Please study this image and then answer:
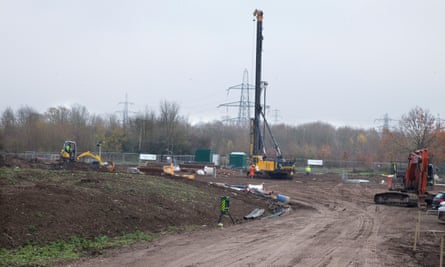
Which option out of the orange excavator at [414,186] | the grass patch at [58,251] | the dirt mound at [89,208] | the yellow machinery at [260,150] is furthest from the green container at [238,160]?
the grass patch at [58,251]

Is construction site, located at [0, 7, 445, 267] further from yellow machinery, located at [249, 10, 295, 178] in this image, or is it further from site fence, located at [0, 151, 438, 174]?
site fence, located at [0, 151, 438, 174]

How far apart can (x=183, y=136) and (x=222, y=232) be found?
219 ft

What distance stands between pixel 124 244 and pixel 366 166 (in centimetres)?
6736

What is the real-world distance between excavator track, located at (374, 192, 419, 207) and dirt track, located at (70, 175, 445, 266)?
552cm

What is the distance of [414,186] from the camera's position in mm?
31859

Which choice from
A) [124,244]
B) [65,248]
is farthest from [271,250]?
[65,248]

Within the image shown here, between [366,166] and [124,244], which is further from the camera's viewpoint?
[366,166]

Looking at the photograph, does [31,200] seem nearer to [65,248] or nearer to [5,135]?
[65,248]

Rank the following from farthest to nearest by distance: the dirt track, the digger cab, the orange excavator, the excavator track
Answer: the digger cab, the excavator track, the orange excavator, the dirt track

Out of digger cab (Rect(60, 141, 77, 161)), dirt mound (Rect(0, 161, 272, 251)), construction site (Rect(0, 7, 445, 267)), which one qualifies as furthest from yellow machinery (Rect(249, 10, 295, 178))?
dirt mound (Rect(0, 161, 272, 251))

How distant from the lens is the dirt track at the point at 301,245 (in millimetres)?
12875

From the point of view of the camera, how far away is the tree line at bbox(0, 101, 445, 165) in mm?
55538

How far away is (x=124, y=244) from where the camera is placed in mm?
15062

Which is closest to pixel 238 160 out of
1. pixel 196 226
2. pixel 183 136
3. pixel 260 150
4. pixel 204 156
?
pixel 204 156
